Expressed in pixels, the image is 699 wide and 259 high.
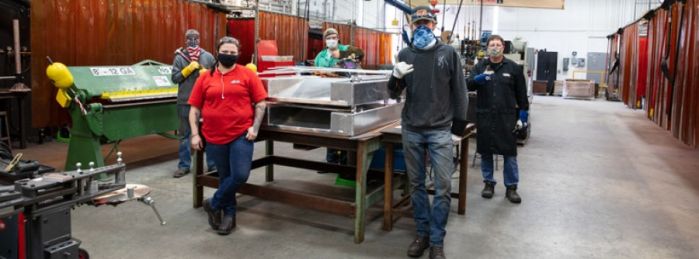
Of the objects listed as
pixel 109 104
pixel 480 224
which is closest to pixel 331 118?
pixel 480 224

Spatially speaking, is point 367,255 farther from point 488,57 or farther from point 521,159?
point 521,159

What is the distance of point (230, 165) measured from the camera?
371 centimetres

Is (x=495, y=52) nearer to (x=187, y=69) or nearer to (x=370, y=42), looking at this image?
(x=187, y=69)

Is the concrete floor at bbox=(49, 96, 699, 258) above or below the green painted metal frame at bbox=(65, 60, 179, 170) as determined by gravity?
below

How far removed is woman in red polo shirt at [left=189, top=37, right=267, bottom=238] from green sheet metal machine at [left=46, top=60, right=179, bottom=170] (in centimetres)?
177

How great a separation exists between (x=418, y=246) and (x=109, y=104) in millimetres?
3488

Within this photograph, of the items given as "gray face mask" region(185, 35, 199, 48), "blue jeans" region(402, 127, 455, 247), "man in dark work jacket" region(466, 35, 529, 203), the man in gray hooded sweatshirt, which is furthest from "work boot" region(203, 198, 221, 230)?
"man in dark work jacket" region(466, 35, 529, 203)

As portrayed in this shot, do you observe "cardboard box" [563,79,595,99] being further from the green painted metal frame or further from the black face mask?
the black face mask

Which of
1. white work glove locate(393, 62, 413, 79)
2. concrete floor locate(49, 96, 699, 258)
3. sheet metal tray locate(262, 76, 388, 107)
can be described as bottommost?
concrete floor locate(49, 96, 699, 258)

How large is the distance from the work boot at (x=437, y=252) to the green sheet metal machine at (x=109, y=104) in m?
3.26

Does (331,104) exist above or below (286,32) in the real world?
below

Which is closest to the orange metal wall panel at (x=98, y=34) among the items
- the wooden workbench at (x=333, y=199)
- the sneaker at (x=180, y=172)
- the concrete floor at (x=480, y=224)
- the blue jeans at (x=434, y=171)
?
the concrete floor at (x=480, y=224)

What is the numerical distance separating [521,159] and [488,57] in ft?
8.67

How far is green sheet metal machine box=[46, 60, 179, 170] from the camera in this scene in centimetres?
499
